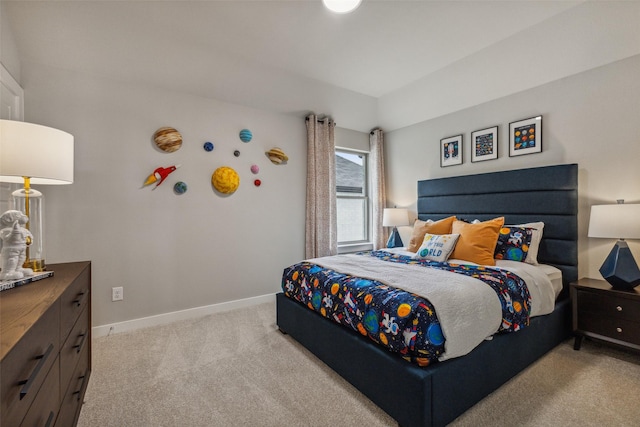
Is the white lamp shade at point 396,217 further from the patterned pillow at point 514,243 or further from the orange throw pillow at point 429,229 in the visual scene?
the patterned pillow at point 514,243

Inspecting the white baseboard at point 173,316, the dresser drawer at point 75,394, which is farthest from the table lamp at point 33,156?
the white baseboard at point 173,316

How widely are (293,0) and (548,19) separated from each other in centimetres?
214

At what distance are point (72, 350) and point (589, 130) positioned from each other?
162 inches

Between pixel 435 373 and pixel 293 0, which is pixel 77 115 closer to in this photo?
pixel 293 0

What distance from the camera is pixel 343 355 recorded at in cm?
184

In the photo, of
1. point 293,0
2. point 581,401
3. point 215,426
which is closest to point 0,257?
point 215,426

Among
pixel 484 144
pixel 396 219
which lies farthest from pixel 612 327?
pixel 396 219

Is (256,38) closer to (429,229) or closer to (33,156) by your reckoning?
(33,156)

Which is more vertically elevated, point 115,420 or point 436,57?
point 436,57

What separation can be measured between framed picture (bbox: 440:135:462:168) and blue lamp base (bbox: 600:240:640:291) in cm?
173

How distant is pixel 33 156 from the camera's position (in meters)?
1.45

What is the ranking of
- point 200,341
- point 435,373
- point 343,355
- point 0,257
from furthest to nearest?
1. point 200,341
2. point 343,355
3. point 435,373
4. point 0,257

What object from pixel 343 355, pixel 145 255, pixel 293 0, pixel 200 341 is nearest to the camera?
pixel 343 355

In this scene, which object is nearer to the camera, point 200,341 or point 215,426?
point 215,426
